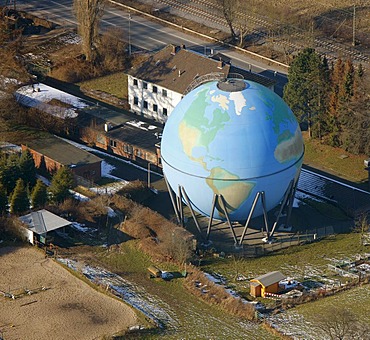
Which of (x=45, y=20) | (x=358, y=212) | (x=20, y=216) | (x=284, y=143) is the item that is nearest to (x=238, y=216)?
(x=284, y=143)

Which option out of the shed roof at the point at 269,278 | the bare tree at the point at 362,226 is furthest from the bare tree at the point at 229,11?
the shed roof at the point at 269,278

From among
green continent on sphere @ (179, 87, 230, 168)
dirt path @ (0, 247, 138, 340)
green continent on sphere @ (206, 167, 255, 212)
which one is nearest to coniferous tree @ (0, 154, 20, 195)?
dirt path @ (0, 247, 138, 340)

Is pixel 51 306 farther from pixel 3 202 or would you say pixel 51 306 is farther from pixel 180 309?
pixel 3 202

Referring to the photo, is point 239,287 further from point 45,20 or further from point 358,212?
point 45,20

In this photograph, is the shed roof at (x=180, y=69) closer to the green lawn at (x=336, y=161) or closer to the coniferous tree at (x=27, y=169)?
the green lawn at (x=336, y=161)

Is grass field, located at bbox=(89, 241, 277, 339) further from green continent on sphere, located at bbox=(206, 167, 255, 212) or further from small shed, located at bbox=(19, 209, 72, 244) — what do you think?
green continent on sphere, located at bbox=(206, 167, 255, 212)

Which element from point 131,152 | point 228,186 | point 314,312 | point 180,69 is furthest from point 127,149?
point 314,312
